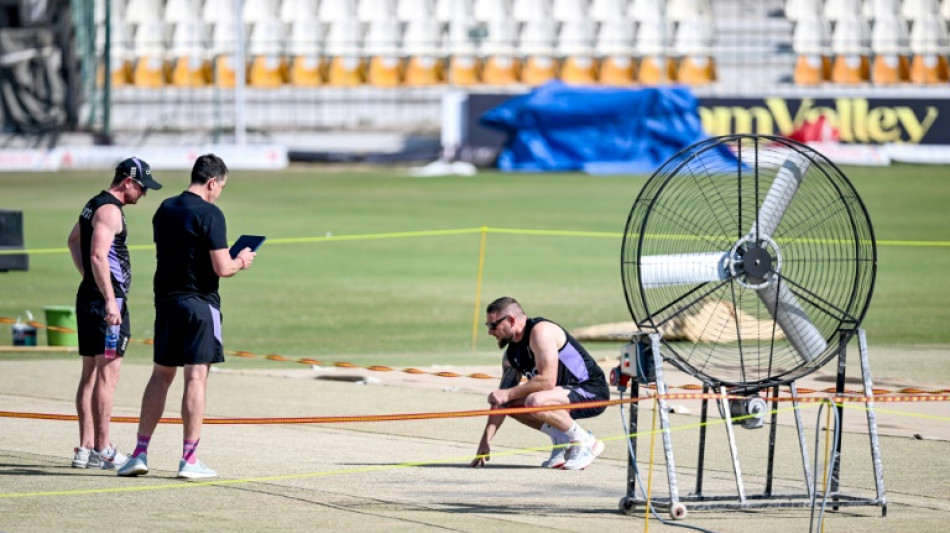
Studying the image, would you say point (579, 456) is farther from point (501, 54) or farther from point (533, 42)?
point (533, 42)

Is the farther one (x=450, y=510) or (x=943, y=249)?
(x=943, y=249)

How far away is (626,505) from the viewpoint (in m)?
8.52

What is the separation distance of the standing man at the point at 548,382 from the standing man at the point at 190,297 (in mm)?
1651

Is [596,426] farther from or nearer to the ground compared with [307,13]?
nearer to the ground

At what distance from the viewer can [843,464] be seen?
10242 millimetres

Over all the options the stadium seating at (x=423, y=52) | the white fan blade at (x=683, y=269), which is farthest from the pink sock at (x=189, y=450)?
the stadium seating at (x=423, y=52)

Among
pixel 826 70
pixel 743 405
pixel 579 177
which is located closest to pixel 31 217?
pixel 579 177

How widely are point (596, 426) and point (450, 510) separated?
137 inches

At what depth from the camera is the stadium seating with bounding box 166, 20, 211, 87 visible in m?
51.8

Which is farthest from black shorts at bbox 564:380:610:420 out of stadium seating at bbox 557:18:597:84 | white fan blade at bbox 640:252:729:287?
stadium seating at bbox 557:18:597:84

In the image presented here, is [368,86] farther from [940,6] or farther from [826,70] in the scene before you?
[940,6]

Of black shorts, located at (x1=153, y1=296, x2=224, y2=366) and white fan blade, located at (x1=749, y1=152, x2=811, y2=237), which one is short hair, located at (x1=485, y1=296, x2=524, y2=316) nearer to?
black shorts, located at (x1=153, y1=296, x2=224, y2=366)

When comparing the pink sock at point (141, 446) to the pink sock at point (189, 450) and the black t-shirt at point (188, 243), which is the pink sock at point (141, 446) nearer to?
the pink sock at point (189, 450)

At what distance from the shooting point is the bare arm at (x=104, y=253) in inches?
376
